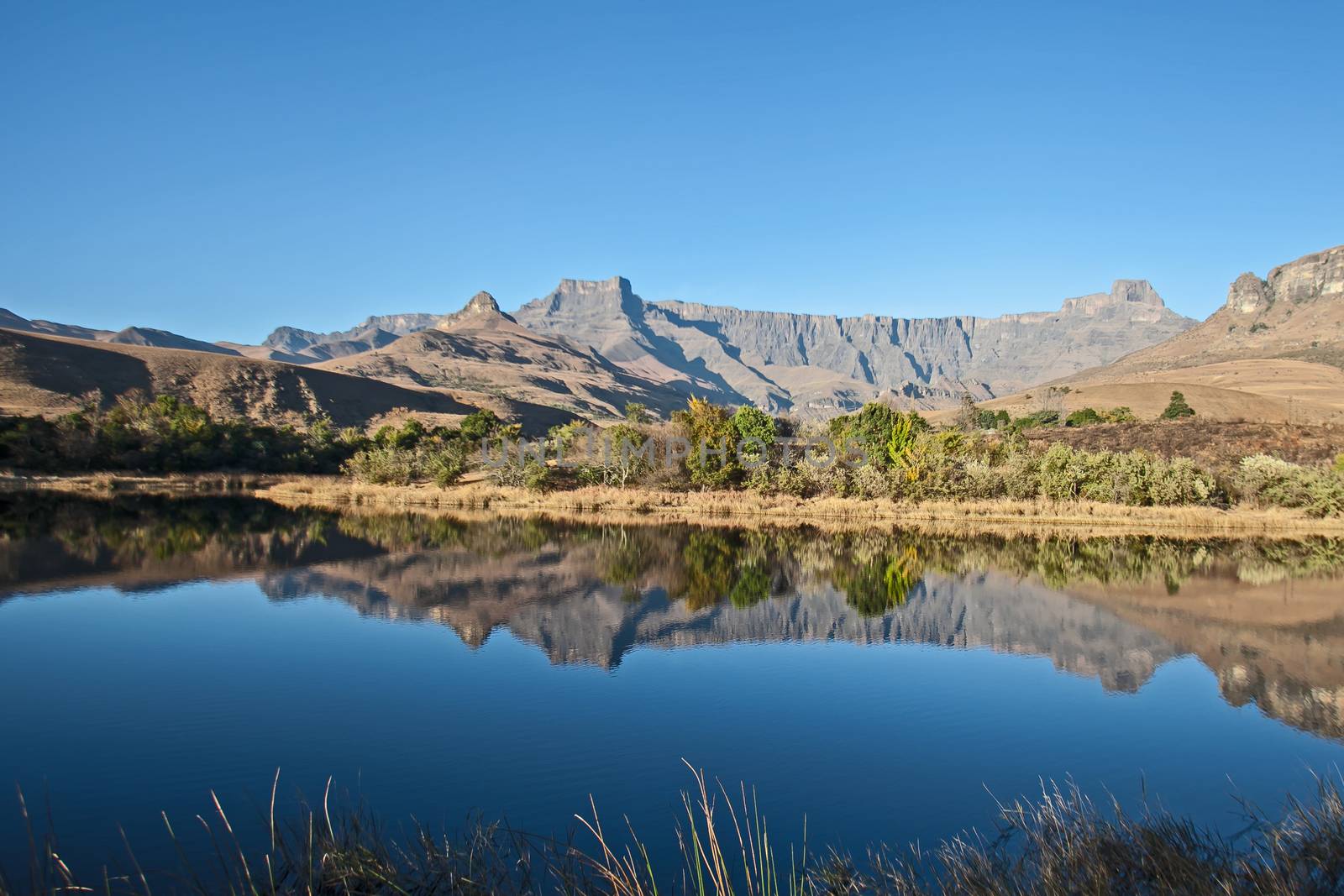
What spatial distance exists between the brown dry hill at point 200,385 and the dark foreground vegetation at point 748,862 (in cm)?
8157

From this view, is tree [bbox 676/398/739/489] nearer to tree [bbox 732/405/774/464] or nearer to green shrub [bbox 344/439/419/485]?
tree [bbox 732/405/774/464]

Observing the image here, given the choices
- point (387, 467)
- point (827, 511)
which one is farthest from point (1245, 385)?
point (387, 467)

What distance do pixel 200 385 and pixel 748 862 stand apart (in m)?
105

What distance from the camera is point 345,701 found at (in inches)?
533

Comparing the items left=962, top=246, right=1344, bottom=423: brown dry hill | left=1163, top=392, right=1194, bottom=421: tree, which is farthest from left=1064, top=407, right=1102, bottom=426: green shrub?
left=962, top=246, right=1344, bottom=423: brown dry hill

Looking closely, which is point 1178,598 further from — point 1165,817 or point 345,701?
point 345,701

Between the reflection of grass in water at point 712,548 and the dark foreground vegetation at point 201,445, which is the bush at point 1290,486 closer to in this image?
the reflection of grass in water at point 712,548

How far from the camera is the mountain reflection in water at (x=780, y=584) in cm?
1781

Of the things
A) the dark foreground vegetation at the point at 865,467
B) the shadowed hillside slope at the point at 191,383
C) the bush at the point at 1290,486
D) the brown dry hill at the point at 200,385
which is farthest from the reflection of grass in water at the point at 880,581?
the brown dry hill at the point at 200,385

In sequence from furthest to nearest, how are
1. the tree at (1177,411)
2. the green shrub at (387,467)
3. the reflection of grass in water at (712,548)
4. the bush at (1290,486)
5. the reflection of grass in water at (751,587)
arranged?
1. the tree at (1177,411)
2. the green shrub at (387,467)
3. the bush at (1290,486)
4. the reflection of grass in water at (712,548)
5. the reflection of grass in water at (751,587)

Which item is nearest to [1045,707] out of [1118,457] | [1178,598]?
[1178,598]

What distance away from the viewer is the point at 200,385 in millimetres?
98938

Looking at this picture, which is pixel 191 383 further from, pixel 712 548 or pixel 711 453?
pixel 712 548

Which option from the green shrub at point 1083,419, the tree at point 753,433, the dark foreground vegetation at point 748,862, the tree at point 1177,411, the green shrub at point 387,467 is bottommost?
the dark foreground vegetation at point 748,862
